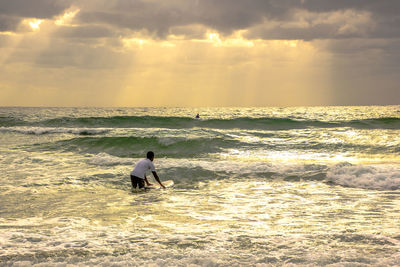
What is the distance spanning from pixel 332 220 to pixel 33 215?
668 centimetres

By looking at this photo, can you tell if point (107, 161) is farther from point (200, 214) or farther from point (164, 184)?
point (200, 214)

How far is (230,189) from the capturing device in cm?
1209

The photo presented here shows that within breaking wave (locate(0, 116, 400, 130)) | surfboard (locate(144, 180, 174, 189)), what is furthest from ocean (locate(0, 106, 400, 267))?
breaking wave (locate(0, 116, 400, 130))

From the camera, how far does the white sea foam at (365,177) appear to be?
39.9ft

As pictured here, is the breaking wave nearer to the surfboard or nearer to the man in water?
the surfboard

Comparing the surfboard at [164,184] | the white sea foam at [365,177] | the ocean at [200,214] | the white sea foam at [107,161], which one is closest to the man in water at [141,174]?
the surfboard at [164,184]

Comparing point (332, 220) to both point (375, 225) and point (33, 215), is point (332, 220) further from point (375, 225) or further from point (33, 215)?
point (33, 215)

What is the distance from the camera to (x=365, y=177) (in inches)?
509

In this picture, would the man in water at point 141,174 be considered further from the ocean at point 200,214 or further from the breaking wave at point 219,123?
the breaking wave at point 219,123

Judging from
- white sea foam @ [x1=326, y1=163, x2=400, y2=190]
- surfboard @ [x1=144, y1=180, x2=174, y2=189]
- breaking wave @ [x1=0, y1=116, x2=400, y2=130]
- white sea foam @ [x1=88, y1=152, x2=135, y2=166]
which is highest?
breaking wave @ [x1=0, y1=116, x2=400, y2=130]

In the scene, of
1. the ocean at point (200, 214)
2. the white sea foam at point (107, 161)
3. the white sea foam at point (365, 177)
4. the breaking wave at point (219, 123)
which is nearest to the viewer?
the ocean at point (200, 214)

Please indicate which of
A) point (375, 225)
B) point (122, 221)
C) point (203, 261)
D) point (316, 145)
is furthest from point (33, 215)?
point (316, 145)

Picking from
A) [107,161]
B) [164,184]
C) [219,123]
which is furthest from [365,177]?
[219,123]

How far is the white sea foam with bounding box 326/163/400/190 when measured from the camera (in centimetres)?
1215
